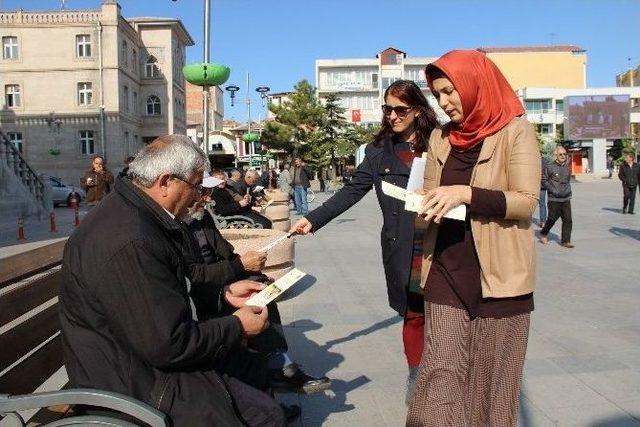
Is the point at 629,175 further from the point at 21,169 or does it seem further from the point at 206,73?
the point at 21,169

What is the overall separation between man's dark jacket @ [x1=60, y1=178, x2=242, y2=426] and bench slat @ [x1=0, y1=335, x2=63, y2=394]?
13.9 inches

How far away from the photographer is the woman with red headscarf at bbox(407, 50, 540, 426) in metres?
2.51

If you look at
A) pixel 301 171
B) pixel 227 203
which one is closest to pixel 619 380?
pixel 227 203

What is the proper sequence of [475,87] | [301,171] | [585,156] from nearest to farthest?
[475,87], [301,171], [585,156]

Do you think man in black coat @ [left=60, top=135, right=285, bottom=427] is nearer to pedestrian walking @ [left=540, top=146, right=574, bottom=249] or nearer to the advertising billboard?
pedestrian walking @ [left=540, top=146, right=574, bottom=249]

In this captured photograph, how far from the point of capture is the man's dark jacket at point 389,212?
358cm

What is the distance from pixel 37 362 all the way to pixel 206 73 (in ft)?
19.0

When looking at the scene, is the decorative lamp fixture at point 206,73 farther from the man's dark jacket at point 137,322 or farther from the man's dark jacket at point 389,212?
the man's dark jacket at point 137,322

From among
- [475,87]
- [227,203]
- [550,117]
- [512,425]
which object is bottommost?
[512,425]

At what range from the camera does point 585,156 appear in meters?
78.5

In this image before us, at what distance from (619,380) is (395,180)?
2034 millimetres

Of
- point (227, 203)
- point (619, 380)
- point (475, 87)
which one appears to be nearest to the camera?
point (475, 87)

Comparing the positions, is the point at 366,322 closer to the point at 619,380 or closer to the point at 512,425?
the point at 619,380

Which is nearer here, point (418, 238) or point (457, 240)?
point (457, 240)
